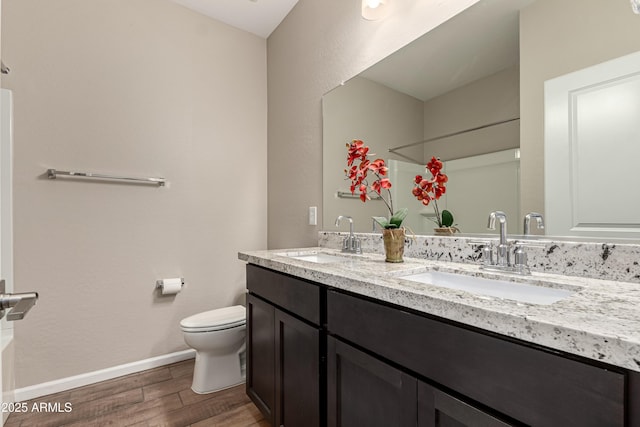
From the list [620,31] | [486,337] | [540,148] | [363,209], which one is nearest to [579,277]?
[540,148]

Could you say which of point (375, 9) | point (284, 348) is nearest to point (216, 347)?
point (284, 348)

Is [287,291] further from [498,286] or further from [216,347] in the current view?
[216,347]

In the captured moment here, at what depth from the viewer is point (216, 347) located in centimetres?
176

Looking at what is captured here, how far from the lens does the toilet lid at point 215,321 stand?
67.3 inches

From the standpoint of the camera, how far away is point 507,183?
1.08 m

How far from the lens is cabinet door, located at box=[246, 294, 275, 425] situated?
133cm

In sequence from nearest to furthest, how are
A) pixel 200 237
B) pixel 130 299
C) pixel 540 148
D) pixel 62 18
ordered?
1. pixel 540 148
2. pixel 62 18
3. pixel 130 299
4. pixel 200 237

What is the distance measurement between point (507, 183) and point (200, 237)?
202 centimetres

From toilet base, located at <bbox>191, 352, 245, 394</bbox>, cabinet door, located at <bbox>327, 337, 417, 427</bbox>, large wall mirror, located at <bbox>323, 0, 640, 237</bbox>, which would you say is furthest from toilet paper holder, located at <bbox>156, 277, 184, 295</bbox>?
cabinet door, located at <bbox>327, 337, 417, 427</bbox>

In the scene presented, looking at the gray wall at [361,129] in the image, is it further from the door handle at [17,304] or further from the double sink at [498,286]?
the door handle at [17,304]

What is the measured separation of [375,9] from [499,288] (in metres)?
1.39

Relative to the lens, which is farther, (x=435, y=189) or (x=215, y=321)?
(x=215, y=321)

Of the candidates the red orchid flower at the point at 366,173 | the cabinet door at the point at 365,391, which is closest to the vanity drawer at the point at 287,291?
the cabinet door at the point at 365,391

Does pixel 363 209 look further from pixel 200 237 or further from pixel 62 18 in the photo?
pixel 62 18
